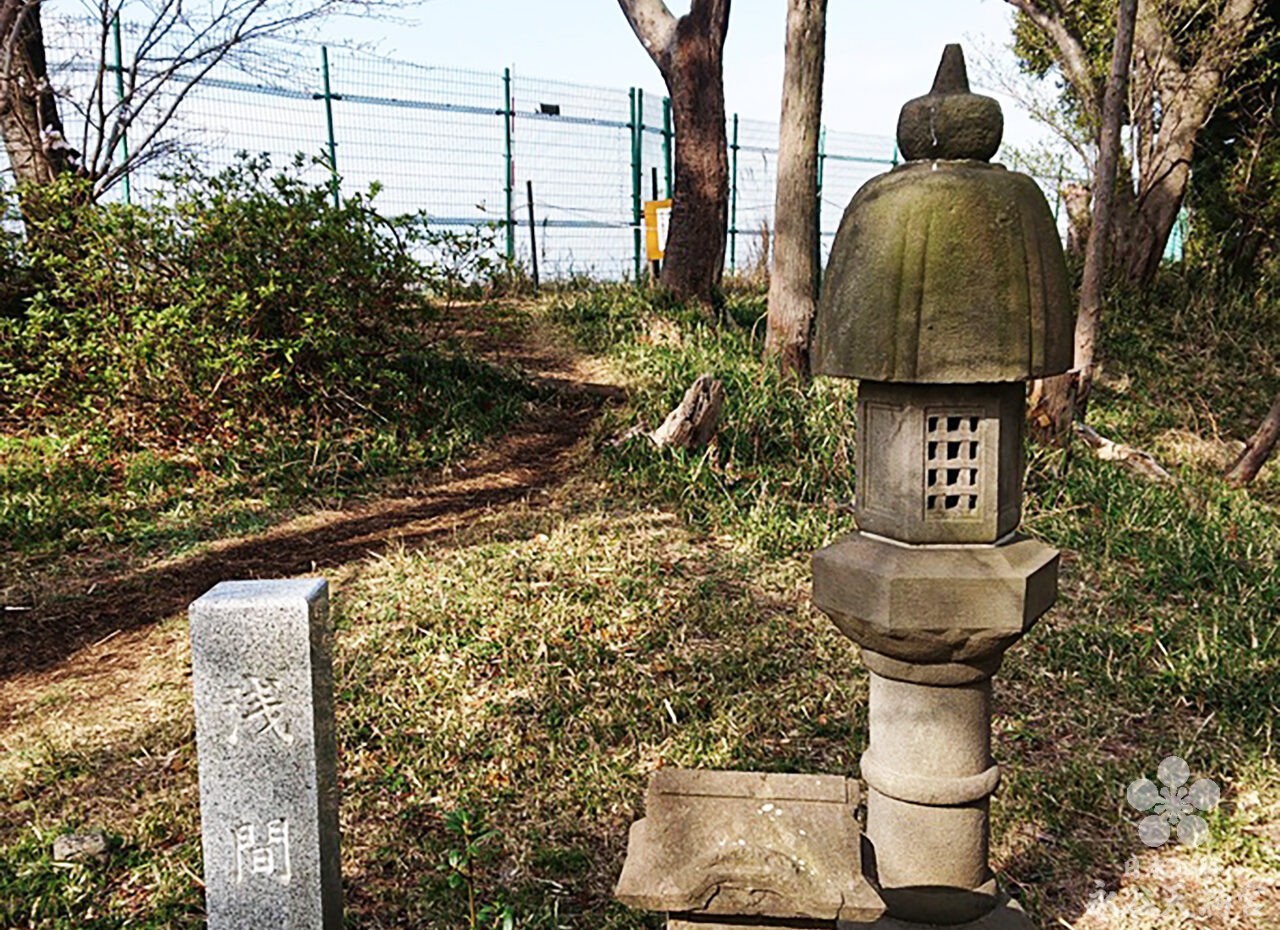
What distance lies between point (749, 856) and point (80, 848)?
2.15m

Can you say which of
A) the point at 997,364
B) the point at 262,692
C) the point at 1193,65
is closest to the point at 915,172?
the point at 997,364

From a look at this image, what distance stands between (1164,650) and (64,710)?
14.3ft

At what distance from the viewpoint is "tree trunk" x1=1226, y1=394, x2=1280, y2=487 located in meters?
7.00

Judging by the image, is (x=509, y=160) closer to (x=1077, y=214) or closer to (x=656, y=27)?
(x=656, y=27)

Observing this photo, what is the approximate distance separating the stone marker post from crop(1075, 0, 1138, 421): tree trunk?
6.29 metres

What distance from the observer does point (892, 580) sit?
7.41 feet

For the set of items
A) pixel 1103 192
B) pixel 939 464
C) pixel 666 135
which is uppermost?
pixel 666 135

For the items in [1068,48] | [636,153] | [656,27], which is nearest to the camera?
[656,27]

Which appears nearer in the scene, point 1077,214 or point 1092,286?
point 1092,286

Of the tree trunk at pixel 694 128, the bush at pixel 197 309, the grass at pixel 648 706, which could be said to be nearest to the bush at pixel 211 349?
the bush at pixel 197 309

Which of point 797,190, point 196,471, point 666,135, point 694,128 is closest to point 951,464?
point 196,471

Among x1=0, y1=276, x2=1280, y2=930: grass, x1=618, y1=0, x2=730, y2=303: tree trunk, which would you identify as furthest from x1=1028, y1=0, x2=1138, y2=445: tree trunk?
x1=618, y1=0, x2=730, y2=303: tree trunk

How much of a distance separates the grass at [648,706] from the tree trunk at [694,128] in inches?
164

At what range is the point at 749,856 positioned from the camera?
6.58ft
